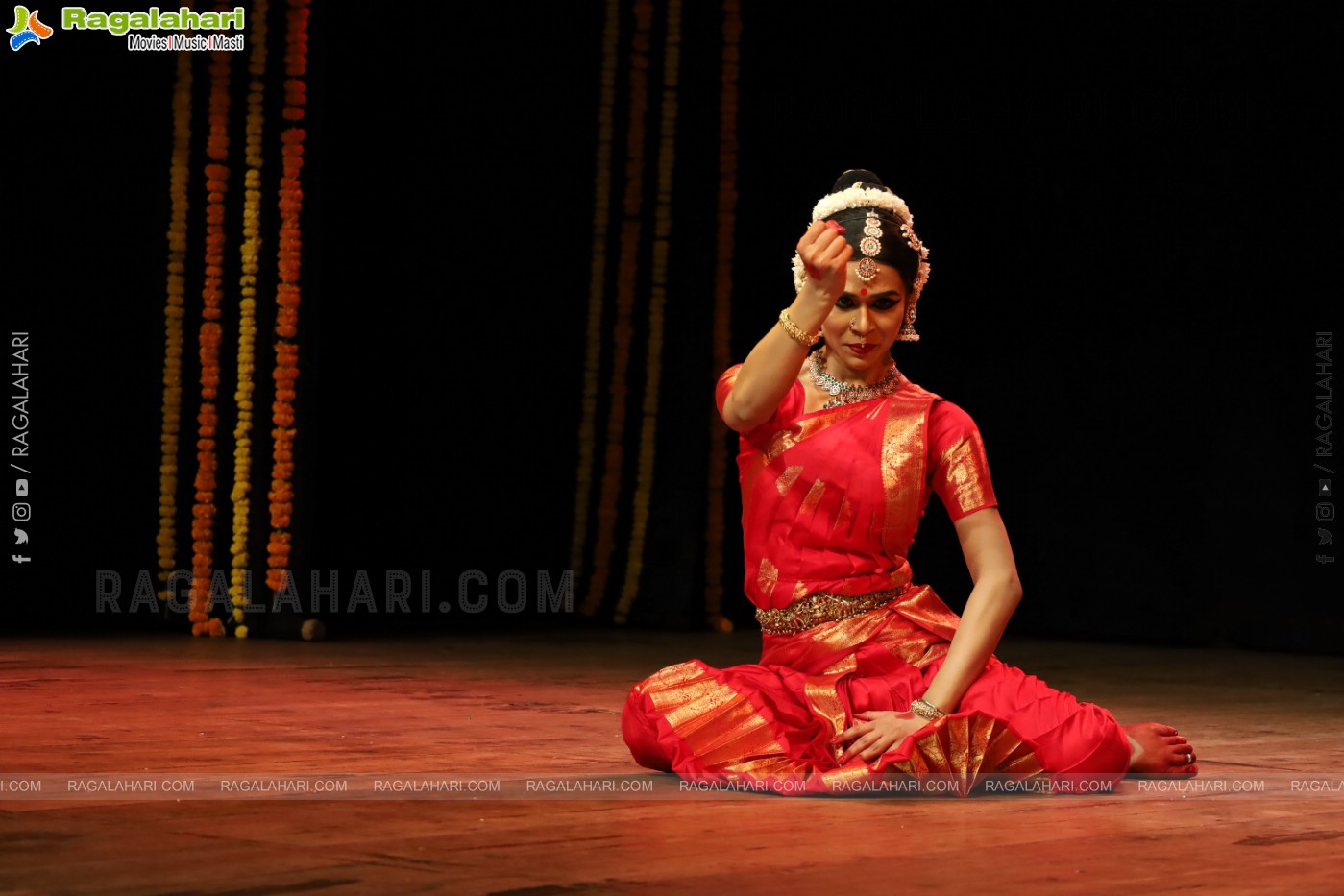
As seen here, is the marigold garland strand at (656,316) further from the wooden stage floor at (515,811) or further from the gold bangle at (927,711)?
the gold bangle at (927,711)

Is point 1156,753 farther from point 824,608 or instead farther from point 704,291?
point 704,291

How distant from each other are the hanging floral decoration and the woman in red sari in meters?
3.27

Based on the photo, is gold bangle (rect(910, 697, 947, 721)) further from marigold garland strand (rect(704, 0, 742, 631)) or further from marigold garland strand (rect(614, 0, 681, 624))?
marigold garland strand (rect(614, 0, 681, 624))

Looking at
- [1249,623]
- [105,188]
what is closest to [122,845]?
[105,188]

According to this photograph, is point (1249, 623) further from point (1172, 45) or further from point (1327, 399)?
point (1172, 45)

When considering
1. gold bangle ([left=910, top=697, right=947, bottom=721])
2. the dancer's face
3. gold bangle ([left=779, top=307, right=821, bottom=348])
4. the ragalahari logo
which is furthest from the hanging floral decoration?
gold bangle ([left=910, top=697, right=947, bottom=721])

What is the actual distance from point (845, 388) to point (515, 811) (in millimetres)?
925

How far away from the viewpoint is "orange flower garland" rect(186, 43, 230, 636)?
20.7 ft

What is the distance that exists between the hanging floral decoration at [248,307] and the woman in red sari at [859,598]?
3.27m

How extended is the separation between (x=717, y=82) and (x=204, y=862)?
5038 millimetres

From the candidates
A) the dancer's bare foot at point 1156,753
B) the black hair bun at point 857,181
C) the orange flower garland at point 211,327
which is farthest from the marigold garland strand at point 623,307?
the dancer's bare foot at point 1156,753

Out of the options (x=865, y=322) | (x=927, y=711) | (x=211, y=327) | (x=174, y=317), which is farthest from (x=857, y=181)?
(x=174, y=317)

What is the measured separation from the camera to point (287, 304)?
620 cm

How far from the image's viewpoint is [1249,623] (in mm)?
6531
